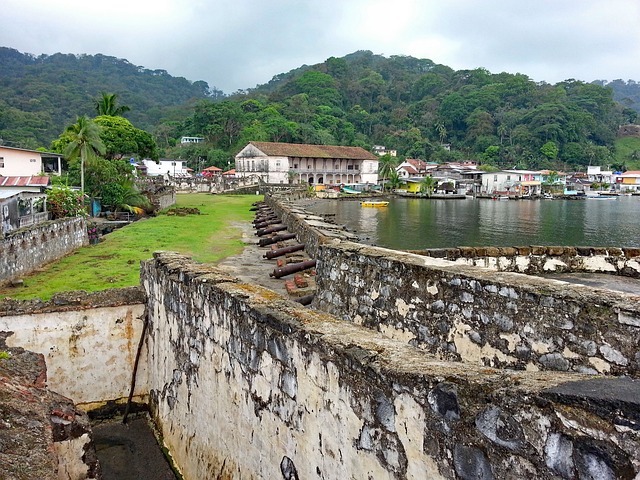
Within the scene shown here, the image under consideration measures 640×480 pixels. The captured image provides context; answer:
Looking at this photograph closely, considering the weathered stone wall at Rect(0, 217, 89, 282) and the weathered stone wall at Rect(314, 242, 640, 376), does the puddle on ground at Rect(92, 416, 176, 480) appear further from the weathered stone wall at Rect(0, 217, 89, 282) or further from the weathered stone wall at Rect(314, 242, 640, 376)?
the weathered stone wall at Rect(0, 217, 89, 282)

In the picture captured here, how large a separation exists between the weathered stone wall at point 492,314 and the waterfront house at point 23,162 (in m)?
34.4

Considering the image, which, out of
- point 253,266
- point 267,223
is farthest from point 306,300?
point 267,223

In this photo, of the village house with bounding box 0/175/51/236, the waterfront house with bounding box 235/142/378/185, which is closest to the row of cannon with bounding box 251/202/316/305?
the village house with bounding box 0/175/51/236

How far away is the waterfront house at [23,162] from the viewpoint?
3625 cm

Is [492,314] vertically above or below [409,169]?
below

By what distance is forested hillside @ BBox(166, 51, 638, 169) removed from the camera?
361ft

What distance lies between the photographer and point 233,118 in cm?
10856

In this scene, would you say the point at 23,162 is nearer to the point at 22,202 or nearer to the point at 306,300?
the point at 22,202

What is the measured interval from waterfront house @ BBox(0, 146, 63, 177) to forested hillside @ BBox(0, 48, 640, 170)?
189 feet

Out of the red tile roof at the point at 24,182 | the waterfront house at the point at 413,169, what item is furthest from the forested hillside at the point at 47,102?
the waterfront house at the point at 413,169

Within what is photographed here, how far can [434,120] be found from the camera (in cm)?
14725

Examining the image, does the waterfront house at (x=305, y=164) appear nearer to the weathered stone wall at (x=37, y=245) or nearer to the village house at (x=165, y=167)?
the village house at (x=165, y=167)

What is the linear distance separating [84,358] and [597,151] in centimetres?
14275

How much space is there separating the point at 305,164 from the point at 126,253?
74.0 m
